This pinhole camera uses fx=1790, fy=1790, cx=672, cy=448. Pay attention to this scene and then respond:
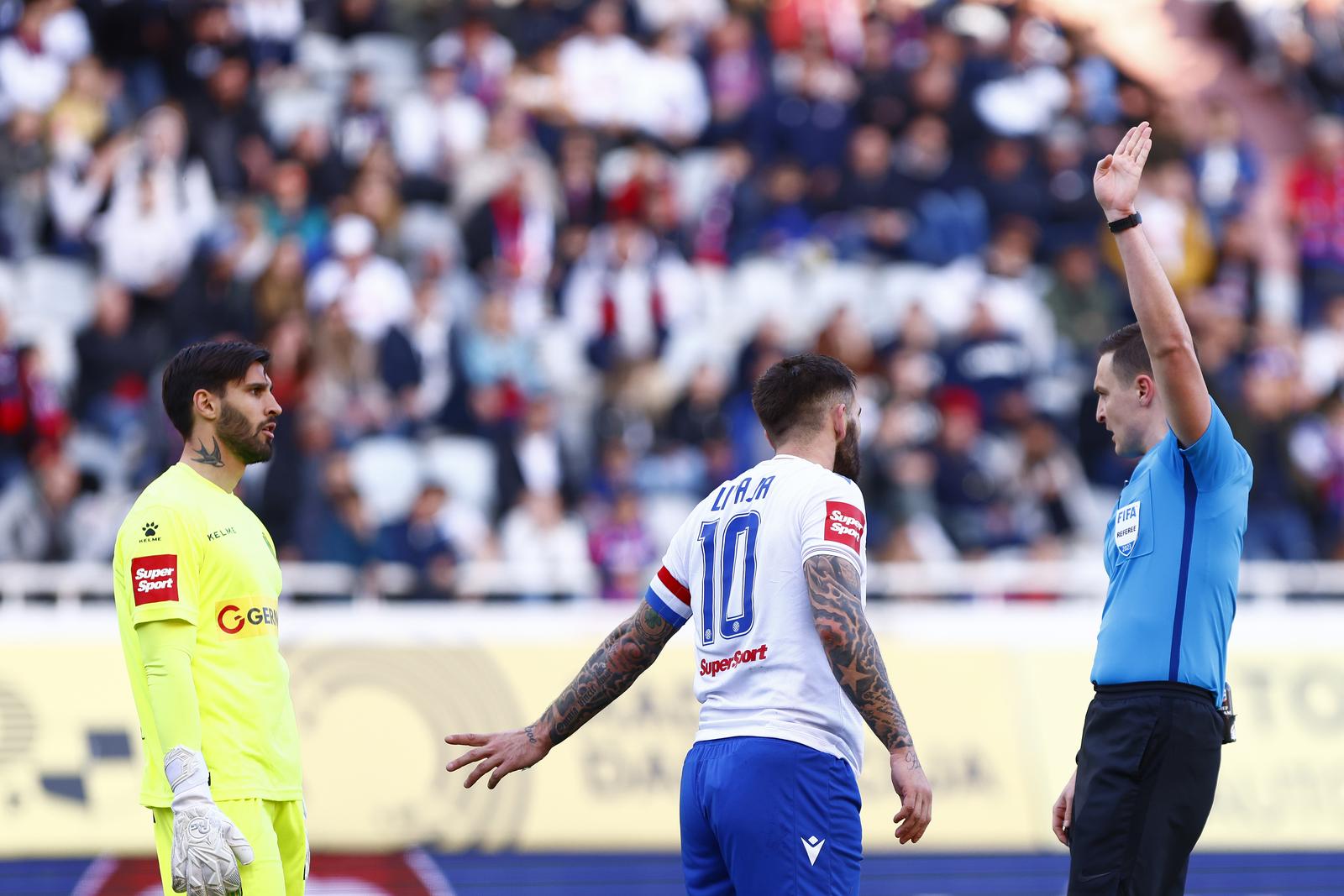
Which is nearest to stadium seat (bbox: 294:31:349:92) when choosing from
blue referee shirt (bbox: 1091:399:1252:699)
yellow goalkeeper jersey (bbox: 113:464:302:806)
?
yellow goalkeeper jersey (bbox: 113:464:302:806)

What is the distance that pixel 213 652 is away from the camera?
21.1ft

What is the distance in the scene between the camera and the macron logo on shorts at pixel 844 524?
6.10m

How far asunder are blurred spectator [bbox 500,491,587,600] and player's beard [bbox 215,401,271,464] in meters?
6.35

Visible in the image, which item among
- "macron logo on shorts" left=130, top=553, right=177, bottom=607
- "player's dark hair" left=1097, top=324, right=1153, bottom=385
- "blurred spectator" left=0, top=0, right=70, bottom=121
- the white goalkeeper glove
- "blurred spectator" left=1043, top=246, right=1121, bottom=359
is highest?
"blurred spectator" left=0, top=0, right=70, bottom=121

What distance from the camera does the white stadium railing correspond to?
11531 mm

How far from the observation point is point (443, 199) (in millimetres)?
15977

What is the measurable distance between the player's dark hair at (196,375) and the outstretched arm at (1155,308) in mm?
3208

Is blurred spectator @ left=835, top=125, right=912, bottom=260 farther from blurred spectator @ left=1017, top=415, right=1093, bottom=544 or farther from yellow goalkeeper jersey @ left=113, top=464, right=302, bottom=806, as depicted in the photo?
yellow goalkeeper jersey @ left=113, top=464, right=302, bottom=806

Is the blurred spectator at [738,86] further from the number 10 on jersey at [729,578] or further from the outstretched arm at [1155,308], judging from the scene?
the outstretched arm at [1155,308]

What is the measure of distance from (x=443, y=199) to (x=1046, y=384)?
18.4ft

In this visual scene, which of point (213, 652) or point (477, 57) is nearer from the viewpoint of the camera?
point (213, 652)

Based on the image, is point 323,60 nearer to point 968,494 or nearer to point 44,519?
point 44,519

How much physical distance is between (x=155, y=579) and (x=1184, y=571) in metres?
3.58

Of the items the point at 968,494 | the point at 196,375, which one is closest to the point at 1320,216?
the point at 968,494
